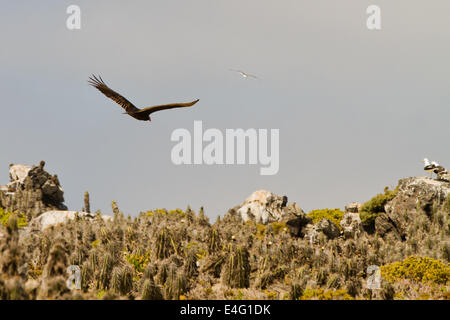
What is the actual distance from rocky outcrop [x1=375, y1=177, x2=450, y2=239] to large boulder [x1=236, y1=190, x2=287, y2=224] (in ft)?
35.9

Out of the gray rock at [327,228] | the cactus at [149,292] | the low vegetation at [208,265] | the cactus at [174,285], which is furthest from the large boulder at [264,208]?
the cactus at [149,292]

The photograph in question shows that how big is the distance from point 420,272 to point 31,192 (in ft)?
168

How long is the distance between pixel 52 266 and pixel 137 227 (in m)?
32.0

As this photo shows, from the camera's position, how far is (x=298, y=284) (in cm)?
2477

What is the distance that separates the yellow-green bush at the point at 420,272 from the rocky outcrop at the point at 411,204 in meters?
20.3

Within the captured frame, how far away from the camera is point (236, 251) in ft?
99.9

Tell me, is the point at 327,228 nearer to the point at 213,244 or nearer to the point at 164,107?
the point at 213,244

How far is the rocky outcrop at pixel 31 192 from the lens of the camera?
221ft

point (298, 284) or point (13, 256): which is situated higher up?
point (13, 256)

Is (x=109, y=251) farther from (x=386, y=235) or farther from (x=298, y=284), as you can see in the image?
(x=386, y=235)

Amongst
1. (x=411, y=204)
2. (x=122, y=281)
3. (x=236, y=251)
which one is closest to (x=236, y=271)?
(x=236, y=251)

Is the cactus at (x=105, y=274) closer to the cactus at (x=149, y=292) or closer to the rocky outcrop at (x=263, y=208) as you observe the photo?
the cactus at (x=149, y=292)

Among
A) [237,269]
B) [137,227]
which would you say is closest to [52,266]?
[237,269]
